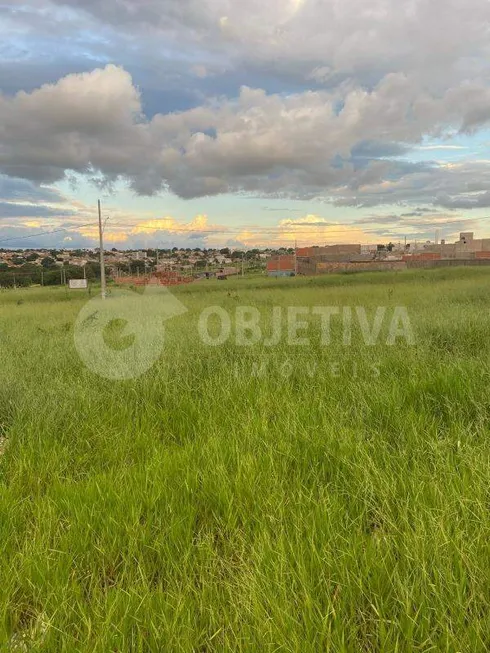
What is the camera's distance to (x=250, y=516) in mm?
2076

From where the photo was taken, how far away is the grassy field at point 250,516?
4.73ft

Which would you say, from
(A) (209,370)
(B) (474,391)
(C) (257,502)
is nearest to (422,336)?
(B) (474,391)

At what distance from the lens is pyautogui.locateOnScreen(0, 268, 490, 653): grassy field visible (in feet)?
4.73

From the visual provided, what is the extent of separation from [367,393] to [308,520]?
1837mm
